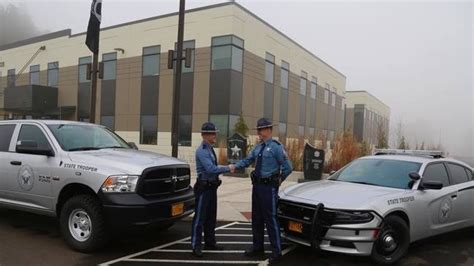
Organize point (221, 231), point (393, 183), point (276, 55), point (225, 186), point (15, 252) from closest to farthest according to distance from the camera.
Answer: point (15, 252) < point (393, 183) < point (221, 231) < point (225, 186) < point (276, 55)

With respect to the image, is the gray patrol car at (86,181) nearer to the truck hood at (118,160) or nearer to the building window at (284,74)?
the truck hood at (118,160)

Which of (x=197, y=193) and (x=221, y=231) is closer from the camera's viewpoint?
(x=197, y=193)

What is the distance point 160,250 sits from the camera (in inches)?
254

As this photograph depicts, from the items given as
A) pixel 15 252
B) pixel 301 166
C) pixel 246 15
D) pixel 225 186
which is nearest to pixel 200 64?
pixel 246 15

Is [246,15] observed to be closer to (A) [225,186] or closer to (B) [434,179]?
(A) [225,186]

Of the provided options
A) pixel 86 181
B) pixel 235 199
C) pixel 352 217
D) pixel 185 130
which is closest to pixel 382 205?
pixel 352 217

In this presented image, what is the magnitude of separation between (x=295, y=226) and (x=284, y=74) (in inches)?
1089

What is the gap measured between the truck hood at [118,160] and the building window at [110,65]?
25584 mm

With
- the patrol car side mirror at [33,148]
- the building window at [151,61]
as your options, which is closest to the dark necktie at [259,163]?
the patrol car side mirror at [33,148]

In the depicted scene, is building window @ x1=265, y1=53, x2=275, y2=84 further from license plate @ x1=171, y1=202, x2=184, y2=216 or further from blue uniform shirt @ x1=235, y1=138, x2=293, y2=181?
blue uniform shirt @ x1=235, y1=138, x2=293, y2=181

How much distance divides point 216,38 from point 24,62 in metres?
21.9

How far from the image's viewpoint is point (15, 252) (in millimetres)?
6039

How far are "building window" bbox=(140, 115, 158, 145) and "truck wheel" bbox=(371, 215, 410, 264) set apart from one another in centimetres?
2367

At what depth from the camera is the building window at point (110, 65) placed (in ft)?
102
